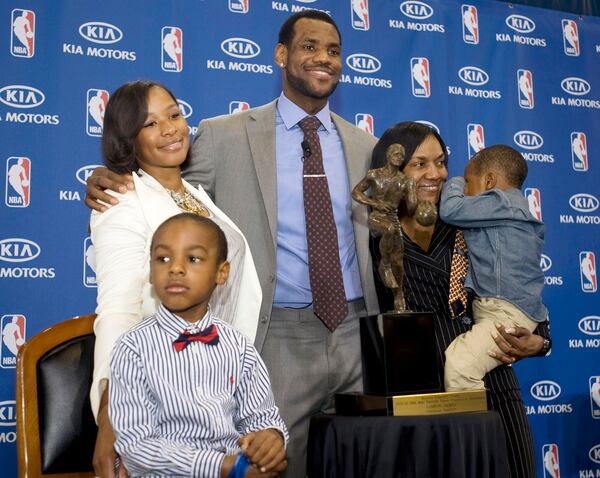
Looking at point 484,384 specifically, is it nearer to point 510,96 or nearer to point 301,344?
point 301,344

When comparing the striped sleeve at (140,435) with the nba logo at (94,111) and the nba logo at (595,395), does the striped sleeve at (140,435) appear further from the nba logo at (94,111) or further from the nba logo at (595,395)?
the nba logo at (595,395)

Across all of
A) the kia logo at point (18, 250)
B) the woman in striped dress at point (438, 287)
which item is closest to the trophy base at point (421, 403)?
the woman in striped dress at point (438, 287)

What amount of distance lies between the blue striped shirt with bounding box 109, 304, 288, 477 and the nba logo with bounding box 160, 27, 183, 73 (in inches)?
98.5

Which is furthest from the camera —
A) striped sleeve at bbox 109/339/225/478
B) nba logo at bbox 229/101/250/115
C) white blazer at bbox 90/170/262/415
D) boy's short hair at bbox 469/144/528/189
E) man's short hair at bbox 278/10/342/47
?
nba logo at bbox 229/101/250/115

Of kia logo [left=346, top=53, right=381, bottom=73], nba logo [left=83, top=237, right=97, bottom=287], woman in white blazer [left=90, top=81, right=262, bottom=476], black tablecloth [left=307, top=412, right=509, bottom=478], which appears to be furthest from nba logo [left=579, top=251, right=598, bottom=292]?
woman in white blazer [left=90, top=81, right=262, bottom=476]

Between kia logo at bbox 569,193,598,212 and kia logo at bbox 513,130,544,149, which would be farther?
kia logo at bbox 569,193,598,212

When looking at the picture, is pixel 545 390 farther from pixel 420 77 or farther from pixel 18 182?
pixel 18 182

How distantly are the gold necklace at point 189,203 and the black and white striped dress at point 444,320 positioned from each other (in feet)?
2.25

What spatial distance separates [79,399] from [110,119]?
0.87 m

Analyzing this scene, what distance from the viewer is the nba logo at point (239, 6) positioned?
4.18m

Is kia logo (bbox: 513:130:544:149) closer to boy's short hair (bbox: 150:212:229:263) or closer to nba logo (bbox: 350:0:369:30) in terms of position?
nba logo (bbox: 350:0:369:30)

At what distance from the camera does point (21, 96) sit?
3717mm

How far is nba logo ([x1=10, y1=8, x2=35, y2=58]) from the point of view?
373 centimetres

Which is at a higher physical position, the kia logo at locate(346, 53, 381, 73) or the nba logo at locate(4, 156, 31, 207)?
the kia logo at locate(346, 53, 381, 73)
